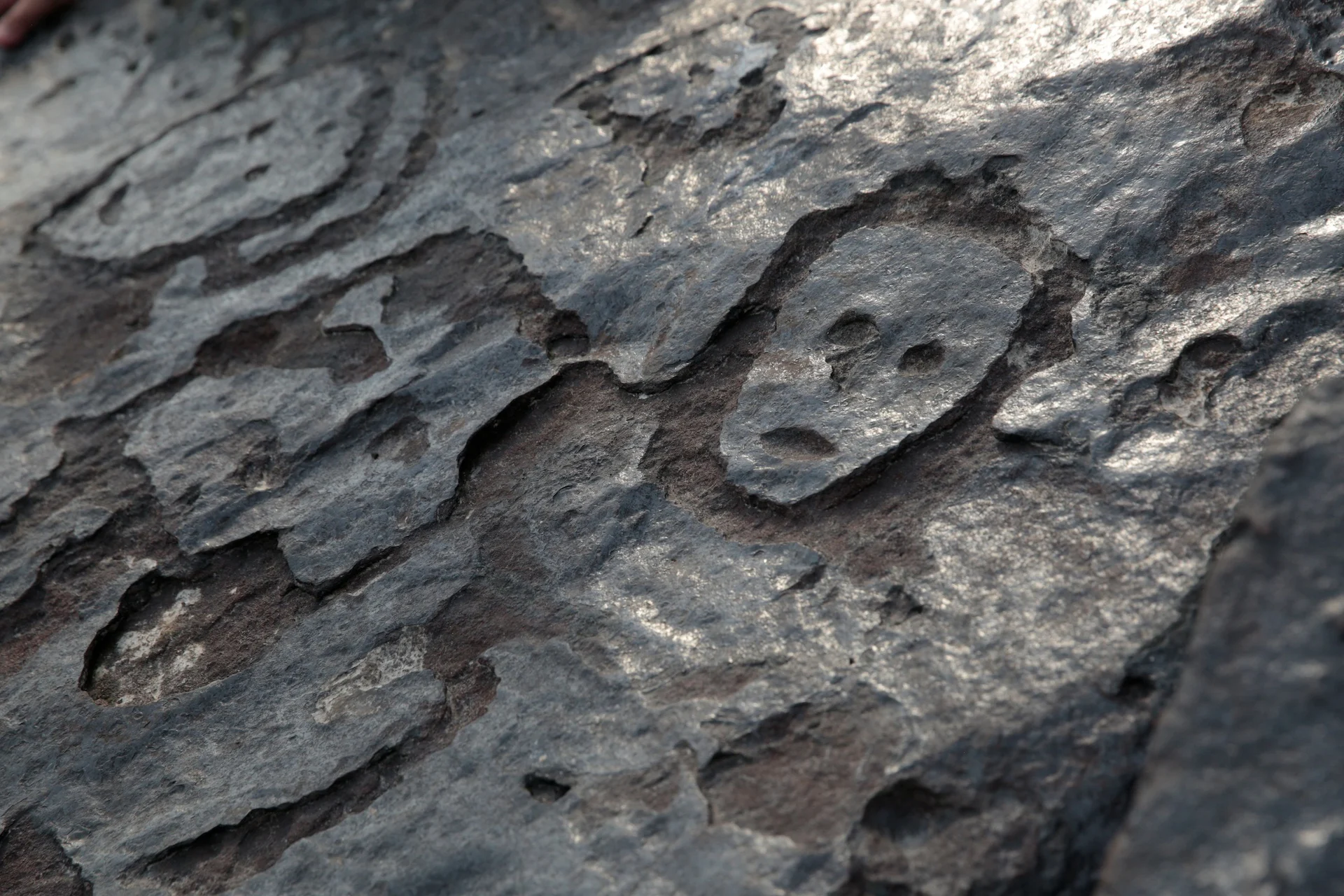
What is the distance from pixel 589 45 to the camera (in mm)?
1967

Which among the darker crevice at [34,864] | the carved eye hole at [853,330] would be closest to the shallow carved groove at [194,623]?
the darker crevice at [34,864]

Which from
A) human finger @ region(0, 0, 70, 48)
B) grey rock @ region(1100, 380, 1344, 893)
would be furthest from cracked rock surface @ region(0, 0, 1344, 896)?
human finger @ region(0, 0, 70, 48)

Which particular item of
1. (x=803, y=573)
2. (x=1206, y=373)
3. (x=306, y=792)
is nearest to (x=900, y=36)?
(x=1206, y=373)

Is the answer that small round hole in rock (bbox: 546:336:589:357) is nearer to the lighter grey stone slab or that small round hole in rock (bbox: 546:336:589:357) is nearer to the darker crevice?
the lighter grey stone slab

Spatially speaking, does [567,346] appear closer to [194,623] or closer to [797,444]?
A: [797,444]

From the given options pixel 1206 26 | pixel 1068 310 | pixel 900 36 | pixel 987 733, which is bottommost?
pixel 987 733

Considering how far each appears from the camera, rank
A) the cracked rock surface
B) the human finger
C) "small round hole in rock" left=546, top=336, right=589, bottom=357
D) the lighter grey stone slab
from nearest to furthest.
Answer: the cracked rock surface
"small round hole in rock" left=546, top=336, right=589, bottom=357
the lighter grey stone slab
the human finger

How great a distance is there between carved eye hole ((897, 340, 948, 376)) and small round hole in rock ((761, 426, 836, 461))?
5.2 inches

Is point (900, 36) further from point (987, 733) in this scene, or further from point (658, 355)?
point (987, 733)

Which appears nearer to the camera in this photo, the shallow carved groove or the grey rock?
the grey rock

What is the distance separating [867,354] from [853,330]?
5cm

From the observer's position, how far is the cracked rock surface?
95 cm

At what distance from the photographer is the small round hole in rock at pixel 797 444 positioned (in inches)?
48.6

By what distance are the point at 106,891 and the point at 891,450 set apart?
95cm
